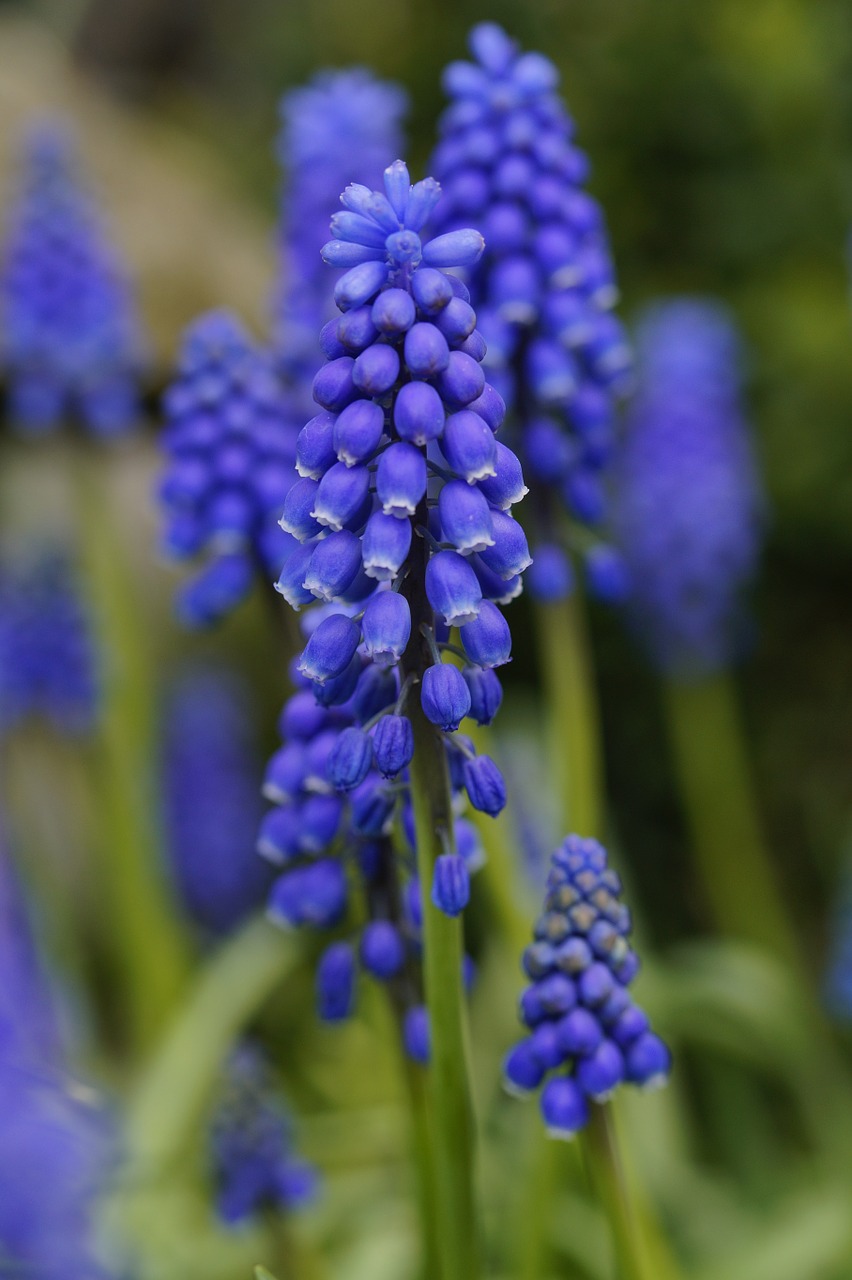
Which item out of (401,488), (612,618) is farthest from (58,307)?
(401,488)

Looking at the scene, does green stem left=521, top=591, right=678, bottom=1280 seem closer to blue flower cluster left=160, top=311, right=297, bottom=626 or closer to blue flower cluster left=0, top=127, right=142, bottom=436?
blue flower cluster left=160, top=311, right=297, bottom=626

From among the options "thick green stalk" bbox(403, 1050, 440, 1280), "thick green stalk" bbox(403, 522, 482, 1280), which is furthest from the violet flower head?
"thick green stalk" bbox(403, 522, 482, 1280)

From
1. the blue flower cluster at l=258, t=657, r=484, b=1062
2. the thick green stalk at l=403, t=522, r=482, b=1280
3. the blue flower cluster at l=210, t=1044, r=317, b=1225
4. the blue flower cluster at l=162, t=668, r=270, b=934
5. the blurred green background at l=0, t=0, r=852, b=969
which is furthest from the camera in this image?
the blurred green background at l=0, t=0, r=852, b=969

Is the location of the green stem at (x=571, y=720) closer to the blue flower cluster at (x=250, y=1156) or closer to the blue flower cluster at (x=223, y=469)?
the blue flower cluster at (x=223, y=469)

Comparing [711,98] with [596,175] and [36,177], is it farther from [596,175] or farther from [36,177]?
[36,177]

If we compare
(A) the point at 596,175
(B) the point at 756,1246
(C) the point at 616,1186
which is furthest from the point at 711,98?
(C) the point at 616,1186

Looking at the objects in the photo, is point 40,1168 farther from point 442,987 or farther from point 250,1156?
point 442,987
